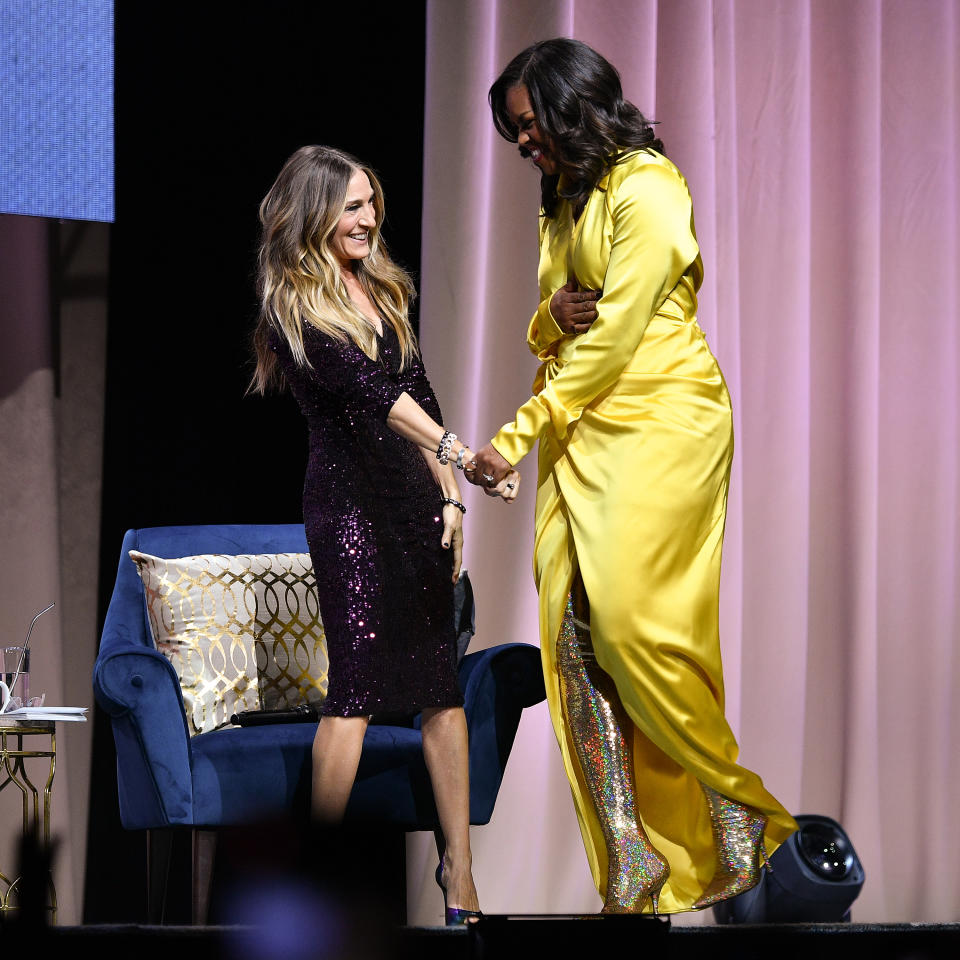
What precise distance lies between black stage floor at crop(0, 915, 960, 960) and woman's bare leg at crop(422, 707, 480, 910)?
→ 1484 mm

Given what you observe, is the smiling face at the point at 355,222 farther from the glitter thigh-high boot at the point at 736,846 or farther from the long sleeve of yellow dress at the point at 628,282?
the glitter thigh-high boot at the point at 736,846

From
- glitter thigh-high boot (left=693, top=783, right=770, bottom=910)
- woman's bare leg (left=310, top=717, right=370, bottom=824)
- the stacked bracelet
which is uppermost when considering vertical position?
the stacked bracelet

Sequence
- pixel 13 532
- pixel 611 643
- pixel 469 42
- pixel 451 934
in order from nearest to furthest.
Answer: pixel 451 934
pixel 611 643
pixel 13 532
pixel 469 42

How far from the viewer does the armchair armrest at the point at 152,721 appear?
251 cm

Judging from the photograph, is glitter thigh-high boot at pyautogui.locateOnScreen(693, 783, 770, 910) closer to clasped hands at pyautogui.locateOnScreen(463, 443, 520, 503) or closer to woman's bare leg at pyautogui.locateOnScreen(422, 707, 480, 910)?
woman's bare leg at pyautogui.locateOnScreen(422, 707, 480, 910)

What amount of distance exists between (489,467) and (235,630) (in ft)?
2.97

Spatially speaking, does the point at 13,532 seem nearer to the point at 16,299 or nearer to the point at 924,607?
the point at 16,299

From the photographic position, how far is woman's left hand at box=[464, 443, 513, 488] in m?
2.24

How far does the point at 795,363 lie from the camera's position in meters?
3.57

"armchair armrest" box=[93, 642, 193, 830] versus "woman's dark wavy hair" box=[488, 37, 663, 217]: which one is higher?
"woman's dark wavy hair" box=[488, 37, 663, 217]

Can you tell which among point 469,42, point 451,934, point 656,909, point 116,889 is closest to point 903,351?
point 469,42

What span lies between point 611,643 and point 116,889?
1.84 meters

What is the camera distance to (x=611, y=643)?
219 cm

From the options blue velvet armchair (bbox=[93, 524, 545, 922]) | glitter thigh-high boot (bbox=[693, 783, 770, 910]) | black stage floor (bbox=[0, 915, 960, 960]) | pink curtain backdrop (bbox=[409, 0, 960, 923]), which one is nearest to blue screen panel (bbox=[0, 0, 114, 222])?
pink curtain backdrop (bbox=[409, 0, 960, 923])
